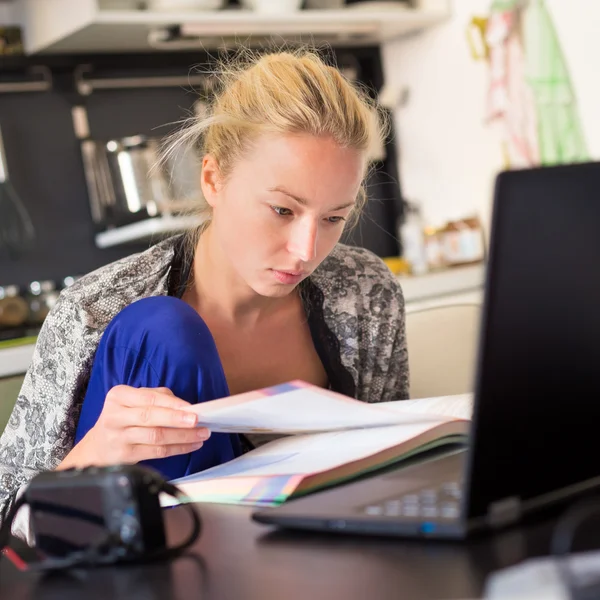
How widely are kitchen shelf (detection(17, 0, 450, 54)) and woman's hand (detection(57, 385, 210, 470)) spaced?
181cm

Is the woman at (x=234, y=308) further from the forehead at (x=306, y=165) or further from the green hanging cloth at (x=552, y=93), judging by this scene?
the green hanging cloth at (x=552, y=93)

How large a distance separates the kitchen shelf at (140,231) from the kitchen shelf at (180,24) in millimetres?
502

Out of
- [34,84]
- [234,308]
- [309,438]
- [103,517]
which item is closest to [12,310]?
[34,84]

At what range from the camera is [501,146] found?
9.46 ft

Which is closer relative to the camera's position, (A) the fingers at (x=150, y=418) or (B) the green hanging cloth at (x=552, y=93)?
(A) the fingers at (x=150, y=418)

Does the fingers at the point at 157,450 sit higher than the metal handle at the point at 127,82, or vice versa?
the metal handle at the point at 127,82

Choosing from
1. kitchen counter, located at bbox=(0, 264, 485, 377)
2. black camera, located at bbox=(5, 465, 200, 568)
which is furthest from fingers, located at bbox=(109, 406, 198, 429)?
kitchen counter, located at bbox=(0, 264, 485, 377)

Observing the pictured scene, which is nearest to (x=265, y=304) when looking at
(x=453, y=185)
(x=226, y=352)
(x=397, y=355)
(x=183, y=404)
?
(x=226, y=352)

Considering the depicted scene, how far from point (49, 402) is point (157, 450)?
1.47 feet

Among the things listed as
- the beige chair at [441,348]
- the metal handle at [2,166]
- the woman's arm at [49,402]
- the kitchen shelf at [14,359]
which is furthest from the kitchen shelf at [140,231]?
the woman's arm at [49,402]

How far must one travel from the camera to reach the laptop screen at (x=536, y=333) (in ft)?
1.77

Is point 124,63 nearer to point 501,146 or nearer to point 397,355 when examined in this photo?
point 501,146

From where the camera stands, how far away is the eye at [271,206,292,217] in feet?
4.11

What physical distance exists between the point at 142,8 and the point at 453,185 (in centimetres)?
113
